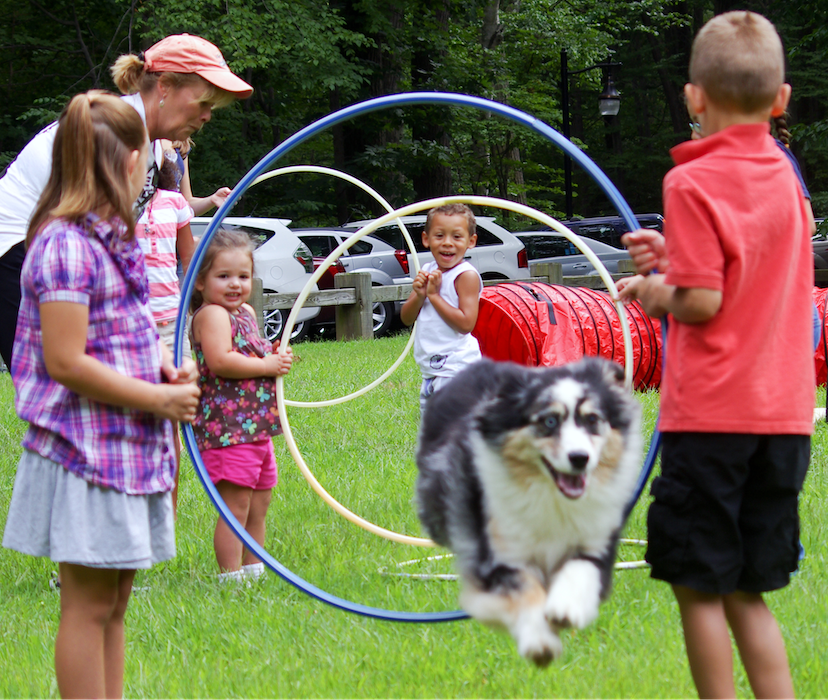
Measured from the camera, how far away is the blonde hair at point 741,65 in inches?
88.5

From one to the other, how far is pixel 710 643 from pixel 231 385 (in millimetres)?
2104

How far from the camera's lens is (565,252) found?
17453mm

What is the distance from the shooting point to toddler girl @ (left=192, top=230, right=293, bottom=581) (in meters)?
3.70

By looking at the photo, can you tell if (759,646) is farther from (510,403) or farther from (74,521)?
(74,521)

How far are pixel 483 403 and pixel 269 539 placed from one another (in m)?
2.36

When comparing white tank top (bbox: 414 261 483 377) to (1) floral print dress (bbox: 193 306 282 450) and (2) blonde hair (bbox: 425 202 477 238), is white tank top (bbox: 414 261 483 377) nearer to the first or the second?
(2) blonde hair (bbox: 425 202 477 238)

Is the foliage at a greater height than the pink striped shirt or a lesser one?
greater

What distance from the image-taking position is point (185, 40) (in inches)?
141

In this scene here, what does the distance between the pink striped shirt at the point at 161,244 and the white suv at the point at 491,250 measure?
10.9 meters

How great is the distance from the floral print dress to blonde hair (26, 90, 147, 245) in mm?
1344

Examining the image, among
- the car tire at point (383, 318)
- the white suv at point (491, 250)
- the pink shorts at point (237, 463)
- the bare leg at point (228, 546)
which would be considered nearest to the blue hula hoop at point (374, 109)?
the pink shorts at point (237, 463)

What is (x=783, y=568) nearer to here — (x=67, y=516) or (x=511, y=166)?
(x=67, y=516)

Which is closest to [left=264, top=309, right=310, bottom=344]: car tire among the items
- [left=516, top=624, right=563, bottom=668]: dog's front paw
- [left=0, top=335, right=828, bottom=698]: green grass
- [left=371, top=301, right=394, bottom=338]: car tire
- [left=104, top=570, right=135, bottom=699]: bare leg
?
[left=371, top=301, right=394, bottom=338]: car tire

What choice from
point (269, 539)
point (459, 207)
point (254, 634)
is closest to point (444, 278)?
point (459, 207)
